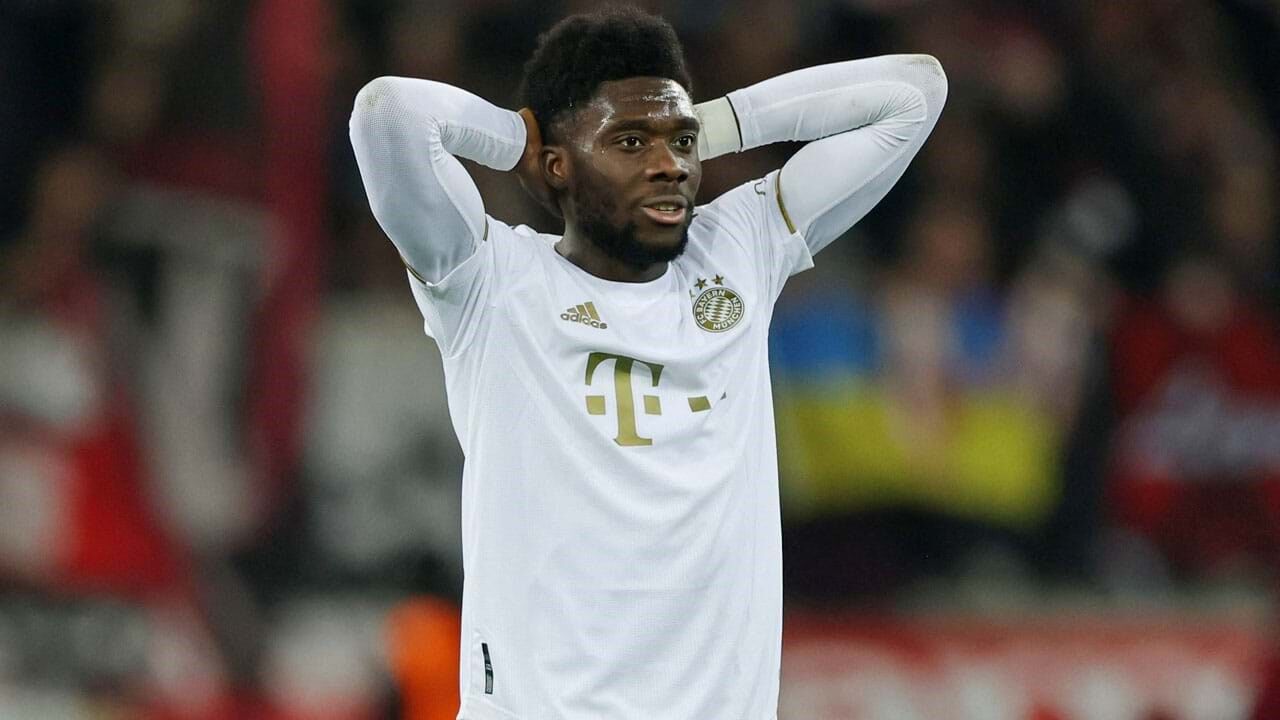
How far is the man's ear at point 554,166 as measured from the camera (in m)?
3.20

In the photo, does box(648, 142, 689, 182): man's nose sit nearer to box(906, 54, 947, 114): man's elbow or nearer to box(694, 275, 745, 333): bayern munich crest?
box(694, 275, 745, 333): bayern munich crest

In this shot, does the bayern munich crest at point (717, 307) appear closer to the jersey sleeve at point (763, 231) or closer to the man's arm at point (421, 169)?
the jersey sleeve at point (763, 231)

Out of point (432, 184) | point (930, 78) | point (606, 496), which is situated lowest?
point (606, 496)

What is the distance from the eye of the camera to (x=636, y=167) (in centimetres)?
310

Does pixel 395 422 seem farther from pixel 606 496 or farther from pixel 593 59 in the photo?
pixel 606 496

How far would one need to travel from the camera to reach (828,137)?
11.5 ft

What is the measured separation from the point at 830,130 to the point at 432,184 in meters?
0.93

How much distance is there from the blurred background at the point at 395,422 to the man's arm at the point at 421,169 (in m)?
2.93

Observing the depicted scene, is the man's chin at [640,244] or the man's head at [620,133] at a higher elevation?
the man's head at [620,133]

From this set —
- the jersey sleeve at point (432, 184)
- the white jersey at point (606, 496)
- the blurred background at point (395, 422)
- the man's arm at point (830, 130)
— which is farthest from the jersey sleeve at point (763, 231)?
the blurred background at point (395, 422)

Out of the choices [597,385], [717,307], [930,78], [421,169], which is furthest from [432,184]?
[930,78]

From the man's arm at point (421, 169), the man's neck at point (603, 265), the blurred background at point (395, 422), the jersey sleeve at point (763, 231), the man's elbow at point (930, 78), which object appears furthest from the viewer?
the blurred background at point (395, 422)

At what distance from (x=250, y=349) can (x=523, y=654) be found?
Result: 3.71m

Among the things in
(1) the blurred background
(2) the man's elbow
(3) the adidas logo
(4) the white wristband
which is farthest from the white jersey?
(1) the blurred background
